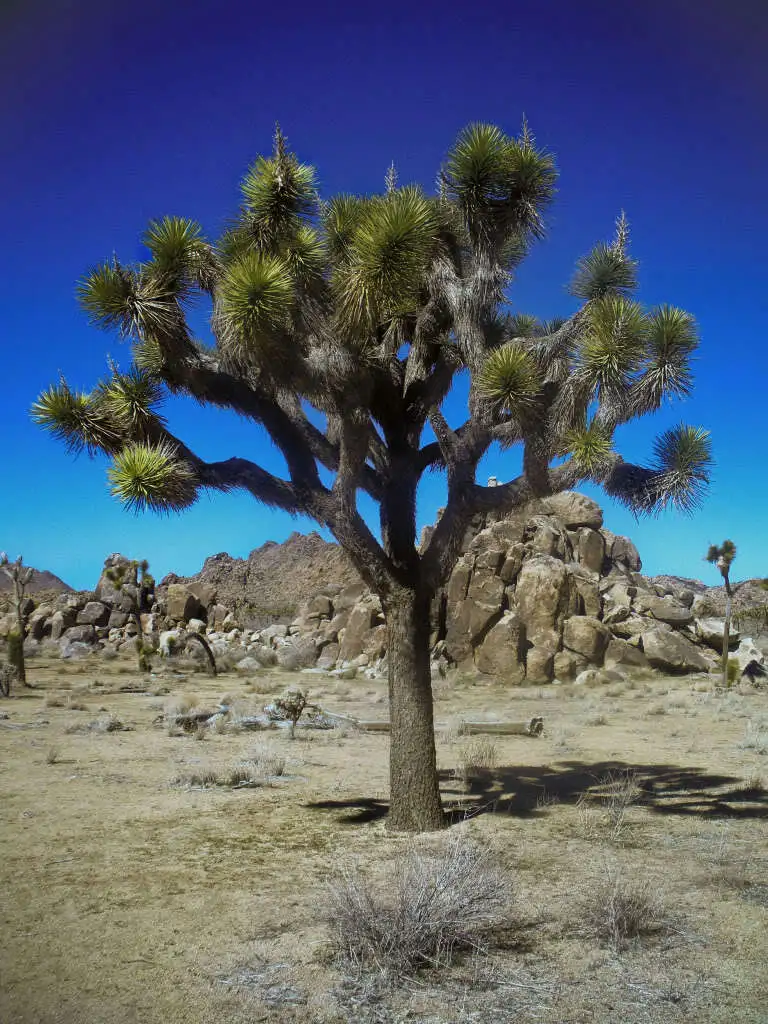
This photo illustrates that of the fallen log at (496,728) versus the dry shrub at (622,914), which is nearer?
the dry shrub at (622,914)

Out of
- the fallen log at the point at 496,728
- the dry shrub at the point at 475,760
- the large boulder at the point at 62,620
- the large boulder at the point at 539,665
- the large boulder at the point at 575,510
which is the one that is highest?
the large boulder at the point at 575,510

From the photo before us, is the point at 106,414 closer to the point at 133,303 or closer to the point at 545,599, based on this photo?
the point at 133,303

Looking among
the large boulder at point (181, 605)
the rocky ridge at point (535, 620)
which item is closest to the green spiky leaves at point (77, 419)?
the rocky ridge at point (535, 620)

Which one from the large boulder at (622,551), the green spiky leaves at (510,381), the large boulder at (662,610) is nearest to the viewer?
the green spiky leaves at (510,381)

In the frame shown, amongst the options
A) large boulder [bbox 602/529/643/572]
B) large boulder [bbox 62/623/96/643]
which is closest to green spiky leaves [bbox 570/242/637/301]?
large boulder [bbox 602/529/643/572]

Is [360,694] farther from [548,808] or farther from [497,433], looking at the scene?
[497,433]

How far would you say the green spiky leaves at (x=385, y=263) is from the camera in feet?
21.9

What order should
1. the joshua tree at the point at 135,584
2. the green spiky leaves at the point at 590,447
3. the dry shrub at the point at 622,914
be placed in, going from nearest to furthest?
the dry shrub at the point at 622,914 → the green spiky leaves at the point at 590,447 → the joshua tree at the point at 135,584

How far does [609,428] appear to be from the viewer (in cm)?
728

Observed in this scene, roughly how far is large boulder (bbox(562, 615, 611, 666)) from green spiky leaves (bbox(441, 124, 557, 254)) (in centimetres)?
1877

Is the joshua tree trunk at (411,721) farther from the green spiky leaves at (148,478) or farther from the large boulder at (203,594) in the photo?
the large boulder at (203,594)

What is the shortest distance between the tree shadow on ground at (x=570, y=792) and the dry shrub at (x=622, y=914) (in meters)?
2.72

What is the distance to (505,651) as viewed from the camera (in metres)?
24.4

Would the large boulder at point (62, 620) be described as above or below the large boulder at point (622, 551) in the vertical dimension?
below
